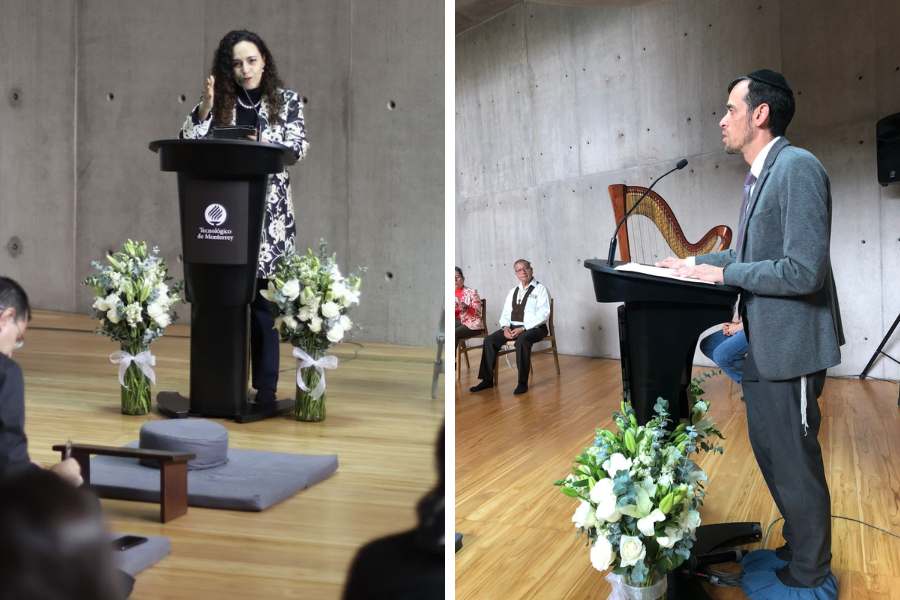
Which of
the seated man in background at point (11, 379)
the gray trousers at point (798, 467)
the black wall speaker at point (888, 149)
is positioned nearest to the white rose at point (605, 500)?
the gray trousers at point (798, 467)

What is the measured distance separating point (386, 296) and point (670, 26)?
731cm

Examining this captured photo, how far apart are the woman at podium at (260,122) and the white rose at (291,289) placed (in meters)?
0.02

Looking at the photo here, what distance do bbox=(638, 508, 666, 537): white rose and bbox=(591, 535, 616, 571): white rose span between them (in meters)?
0.10

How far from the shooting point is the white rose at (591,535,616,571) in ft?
6.79

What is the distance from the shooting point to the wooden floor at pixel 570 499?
253cm

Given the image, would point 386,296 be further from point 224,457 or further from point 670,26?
point 670,26

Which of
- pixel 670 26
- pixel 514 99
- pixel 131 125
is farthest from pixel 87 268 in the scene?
pixel 514 99

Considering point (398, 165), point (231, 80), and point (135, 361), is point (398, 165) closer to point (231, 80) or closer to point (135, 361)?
point (231, 80)

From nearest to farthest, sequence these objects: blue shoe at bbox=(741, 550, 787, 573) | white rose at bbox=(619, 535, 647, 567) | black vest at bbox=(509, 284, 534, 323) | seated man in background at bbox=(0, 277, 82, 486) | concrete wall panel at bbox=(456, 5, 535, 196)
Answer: seated man in background at bbox=(0, 277, 82, 486)
white rose at bbox=(619, 535, 647, 567)
blue shoe at bbox=(741, 550, 787, 573)
black vest at bbox=(509, 284, 534, 323)
concrete wall panel at bbox=(456, 5, 535, 196)

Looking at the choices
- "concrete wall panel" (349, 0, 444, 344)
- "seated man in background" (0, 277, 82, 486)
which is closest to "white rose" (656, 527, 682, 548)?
"concrete wall panel" (349, 0, 444, 344)

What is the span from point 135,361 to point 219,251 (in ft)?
0.41

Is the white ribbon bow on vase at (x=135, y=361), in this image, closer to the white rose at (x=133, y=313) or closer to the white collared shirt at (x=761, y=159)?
the white rose at (x=133, y=313)

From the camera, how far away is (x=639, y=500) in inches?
82.0

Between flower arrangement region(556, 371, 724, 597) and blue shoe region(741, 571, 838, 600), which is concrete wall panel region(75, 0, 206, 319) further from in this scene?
blue shoe region(741, 571, 838, 600)
